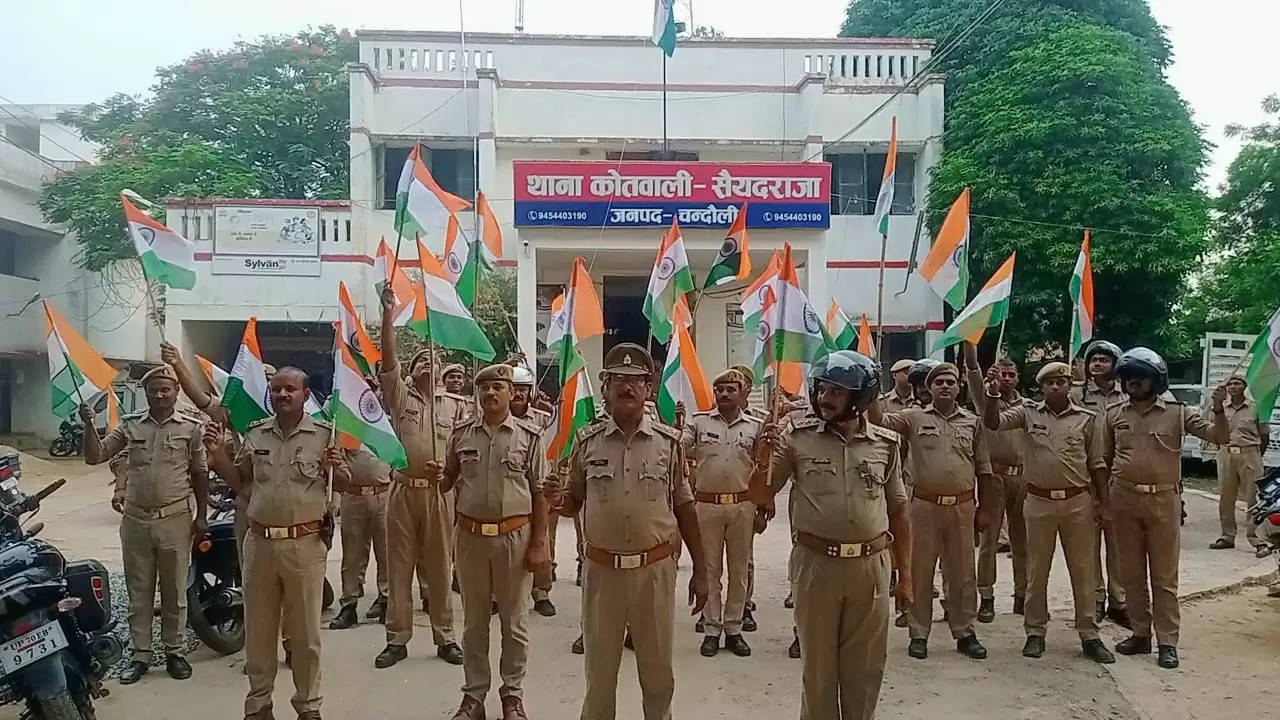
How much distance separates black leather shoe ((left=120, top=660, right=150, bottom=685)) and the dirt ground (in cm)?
5

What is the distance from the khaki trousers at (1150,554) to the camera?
5641mm

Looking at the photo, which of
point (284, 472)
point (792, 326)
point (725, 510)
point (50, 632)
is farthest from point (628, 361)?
point (50, 632)

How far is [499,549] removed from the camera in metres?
4.76

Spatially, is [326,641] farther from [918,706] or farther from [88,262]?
[88,262]

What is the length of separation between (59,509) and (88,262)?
30.6 feet

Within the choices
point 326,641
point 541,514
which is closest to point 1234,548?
point 541,514

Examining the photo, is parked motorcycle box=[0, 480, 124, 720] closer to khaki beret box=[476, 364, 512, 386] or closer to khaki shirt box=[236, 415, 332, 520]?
khaki shirt box=[236, 415, 332, 520]

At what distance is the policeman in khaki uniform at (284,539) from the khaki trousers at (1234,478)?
9018 mm

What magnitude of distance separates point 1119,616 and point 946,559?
1570 millimetres

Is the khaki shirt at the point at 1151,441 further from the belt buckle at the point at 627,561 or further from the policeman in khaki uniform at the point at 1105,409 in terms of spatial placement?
the belt buckle at the point at 627,561

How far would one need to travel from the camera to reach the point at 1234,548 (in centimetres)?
926

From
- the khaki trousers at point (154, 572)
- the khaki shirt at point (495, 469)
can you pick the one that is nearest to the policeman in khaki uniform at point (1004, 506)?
the khaki shirt at point (495, 469)

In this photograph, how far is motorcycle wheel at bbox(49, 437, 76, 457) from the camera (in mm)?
18812

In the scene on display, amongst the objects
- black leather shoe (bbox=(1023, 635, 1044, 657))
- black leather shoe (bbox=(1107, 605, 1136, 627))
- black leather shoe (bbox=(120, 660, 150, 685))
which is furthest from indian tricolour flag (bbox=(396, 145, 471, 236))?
A: black leather shoe (bbox=(1107, 605, 1136, 627))
